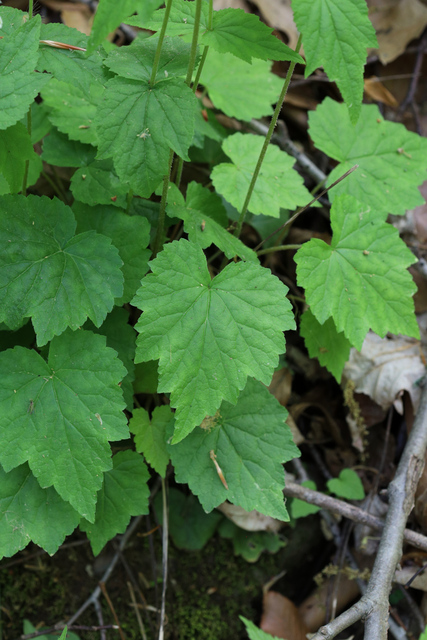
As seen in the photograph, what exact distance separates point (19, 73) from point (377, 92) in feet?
8.38

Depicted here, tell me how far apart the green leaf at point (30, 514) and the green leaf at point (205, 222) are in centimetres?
97

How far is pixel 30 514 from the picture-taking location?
1642mm

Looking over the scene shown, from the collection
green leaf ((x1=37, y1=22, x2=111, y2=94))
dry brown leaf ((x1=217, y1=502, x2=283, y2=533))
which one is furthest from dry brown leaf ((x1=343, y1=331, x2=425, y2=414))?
green leaf ((x1=37, y1=22, x2=111, y2=94))

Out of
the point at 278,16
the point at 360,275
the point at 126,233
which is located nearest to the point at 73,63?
the point at 126,233

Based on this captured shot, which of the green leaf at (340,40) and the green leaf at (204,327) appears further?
the green leaf at (204,327)

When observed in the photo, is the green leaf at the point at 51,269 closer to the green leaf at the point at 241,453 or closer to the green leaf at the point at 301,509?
the green leaf at the point at 241,453

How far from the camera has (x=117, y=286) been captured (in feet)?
5.40

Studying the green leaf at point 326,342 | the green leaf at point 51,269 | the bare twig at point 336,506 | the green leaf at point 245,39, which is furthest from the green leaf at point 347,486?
the green leaf at point 245,39

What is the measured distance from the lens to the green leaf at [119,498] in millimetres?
1808

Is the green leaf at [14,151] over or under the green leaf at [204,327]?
over

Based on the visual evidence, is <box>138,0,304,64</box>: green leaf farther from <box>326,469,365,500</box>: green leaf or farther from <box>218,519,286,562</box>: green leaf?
<box>218,519,286,562</box>: green leaf

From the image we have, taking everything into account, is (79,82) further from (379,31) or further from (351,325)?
(379,31)

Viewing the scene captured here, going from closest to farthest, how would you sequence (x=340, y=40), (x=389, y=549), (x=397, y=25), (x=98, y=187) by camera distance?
(x=340, y=40) → (x=389, y=549) → (x=98, y=187) → (x=397, y=25)

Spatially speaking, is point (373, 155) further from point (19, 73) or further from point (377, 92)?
point (19, 73)
